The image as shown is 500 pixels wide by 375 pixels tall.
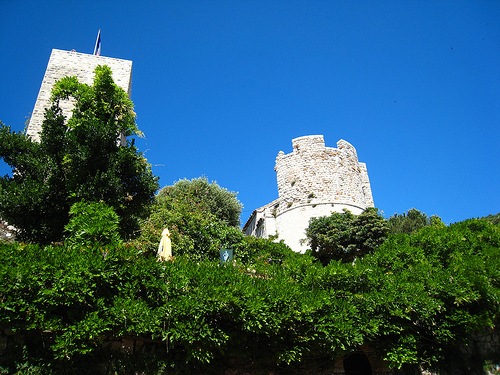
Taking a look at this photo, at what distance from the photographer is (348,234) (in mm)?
17250

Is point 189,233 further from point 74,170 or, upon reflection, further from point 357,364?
point 357,364

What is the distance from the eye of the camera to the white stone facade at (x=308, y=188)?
19.3 m

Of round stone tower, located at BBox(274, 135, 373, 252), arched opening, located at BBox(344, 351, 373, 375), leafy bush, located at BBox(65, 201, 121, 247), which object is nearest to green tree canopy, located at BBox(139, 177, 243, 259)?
leafy bush, located at BBox(65, 201, 121, 247)

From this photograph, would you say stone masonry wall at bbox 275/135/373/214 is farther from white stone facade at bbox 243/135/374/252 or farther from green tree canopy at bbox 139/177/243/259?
green tree canopy at bbox 139/177/243/259

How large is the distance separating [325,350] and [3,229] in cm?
1263

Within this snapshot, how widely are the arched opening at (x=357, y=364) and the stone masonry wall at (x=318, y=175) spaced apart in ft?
34.8

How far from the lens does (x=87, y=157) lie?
9.82 metres

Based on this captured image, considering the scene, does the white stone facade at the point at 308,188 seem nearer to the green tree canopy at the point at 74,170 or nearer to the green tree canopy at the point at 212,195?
the green tree canopy at the point at 212,195

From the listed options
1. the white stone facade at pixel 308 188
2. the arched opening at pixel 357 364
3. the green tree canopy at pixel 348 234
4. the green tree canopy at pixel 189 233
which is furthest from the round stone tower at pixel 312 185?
the arched opening at pixel 357 364

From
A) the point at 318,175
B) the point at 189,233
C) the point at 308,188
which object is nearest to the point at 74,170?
the point at 189,233

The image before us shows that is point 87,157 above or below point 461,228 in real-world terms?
above

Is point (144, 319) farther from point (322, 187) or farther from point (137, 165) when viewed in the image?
point (322, 187)

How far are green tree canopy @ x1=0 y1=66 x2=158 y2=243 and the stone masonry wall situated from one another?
11.0m

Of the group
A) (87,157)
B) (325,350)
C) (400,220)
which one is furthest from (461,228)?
(400,220)
